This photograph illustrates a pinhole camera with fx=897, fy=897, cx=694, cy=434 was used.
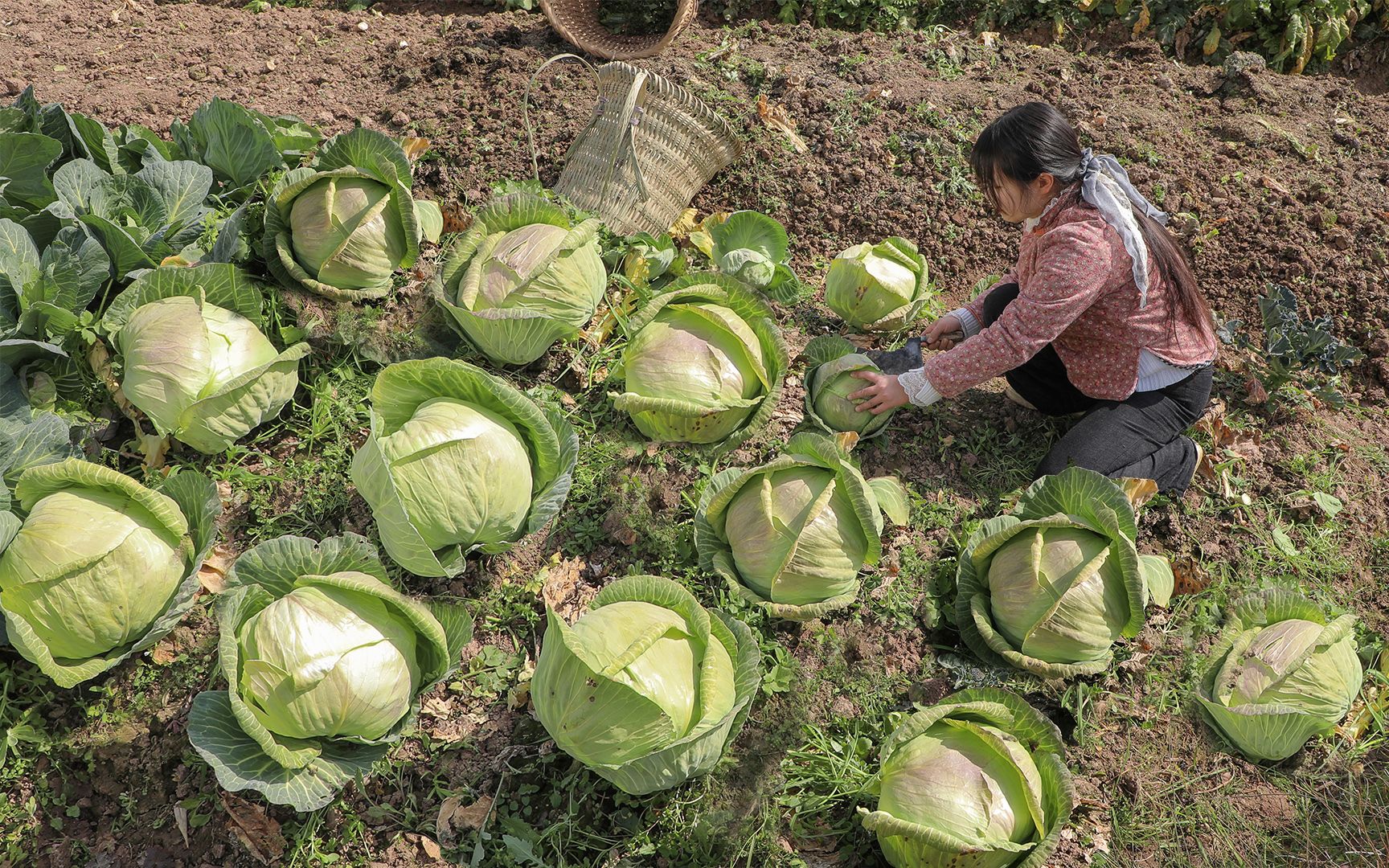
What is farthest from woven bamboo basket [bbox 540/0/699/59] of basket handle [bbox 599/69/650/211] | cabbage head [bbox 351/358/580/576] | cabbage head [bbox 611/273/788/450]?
cabbage head [bbox 351/358/580/576]

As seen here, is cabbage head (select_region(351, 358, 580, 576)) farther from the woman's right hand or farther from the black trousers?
the black trousers

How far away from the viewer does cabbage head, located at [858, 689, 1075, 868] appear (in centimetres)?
284

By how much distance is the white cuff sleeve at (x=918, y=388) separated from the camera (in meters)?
3.98

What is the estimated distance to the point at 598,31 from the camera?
631 cm

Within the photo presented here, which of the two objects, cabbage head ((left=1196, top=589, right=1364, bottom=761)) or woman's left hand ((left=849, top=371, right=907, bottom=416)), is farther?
woman's left hand ((left=849, top=371, right=907, bottom=416))

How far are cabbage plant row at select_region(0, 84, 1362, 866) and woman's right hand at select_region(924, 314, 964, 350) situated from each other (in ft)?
0.58

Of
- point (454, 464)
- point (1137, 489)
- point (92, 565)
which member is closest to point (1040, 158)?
point (1137, 489)

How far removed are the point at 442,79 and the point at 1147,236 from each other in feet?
14.0

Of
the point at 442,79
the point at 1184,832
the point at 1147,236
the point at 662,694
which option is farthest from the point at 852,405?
the point at 442,79

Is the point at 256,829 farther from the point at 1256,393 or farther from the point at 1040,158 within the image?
the point at 1256,393

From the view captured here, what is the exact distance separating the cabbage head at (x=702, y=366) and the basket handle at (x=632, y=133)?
3.26 ft

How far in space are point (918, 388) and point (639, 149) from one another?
2.03 meters

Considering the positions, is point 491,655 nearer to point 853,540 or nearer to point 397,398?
point 397,398

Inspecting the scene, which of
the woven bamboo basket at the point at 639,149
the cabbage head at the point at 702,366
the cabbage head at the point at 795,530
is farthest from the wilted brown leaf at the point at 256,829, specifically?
the woven bamboo basket at the point at 639,149
